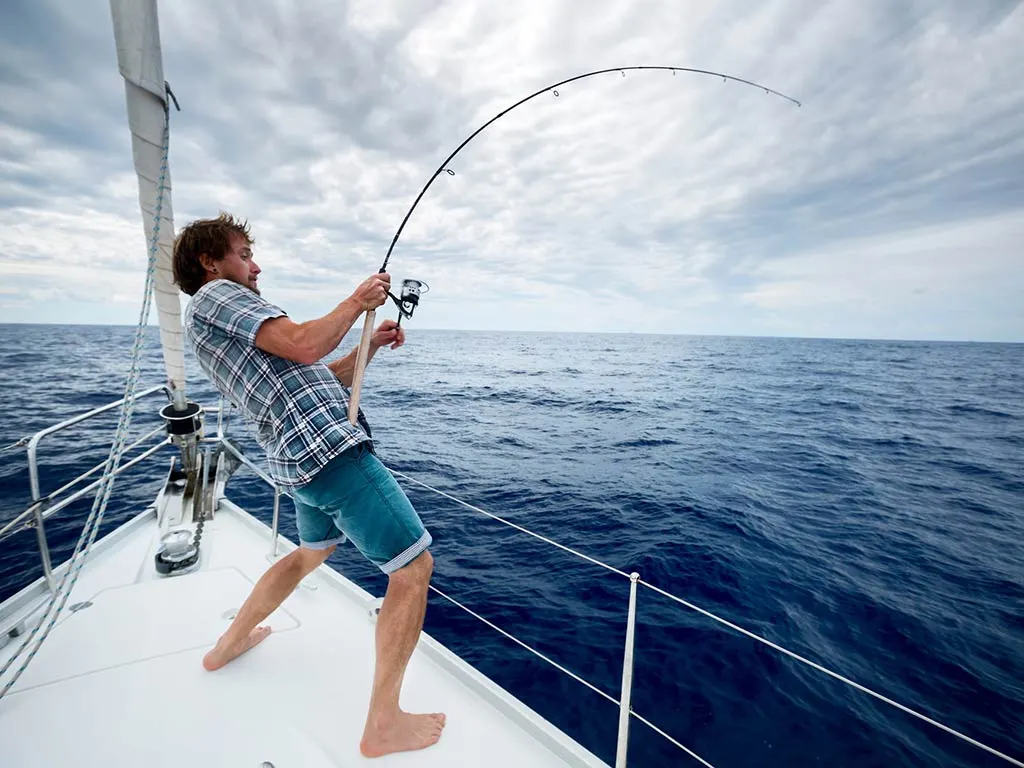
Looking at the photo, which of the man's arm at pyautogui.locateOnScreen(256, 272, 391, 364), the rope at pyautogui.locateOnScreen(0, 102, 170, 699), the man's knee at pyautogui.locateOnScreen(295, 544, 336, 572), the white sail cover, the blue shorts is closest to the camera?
the man's arm at pyautogui.locateOnScreen(256, 272, 391, 364)

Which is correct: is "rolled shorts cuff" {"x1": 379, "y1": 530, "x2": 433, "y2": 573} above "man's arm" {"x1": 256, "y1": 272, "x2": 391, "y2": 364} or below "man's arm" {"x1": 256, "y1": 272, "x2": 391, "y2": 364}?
below

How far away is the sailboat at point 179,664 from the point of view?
1.59 meters

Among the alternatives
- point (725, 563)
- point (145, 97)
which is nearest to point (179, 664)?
point (145, 97)

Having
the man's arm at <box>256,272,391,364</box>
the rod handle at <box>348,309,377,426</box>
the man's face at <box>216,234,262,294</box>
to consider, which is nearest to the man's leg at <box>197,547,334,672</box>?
the rod handle at <box>348,309,377,426</box>

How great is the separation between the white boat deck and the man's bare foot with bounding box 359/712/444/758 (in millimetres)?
32

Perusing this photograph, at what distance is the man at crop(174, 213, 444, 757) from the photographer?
1.47 meters

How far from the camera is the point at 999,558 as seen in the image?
601 cm

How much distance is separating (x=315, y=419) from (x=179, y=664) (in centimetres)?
142

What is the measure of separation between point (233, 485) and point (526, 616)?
629 cm

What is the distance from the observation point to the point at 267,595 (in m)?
1.92

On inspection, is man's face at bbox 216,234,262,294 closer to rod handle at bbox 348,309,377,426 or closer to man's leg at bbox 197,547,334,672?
rod handle at bbox 348,309,377,426

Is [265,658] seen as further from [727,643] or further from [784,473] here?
[784,473]

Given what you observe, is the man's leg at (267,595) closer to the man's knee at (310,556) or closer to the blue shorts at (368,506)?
the man's knee at (310,556)

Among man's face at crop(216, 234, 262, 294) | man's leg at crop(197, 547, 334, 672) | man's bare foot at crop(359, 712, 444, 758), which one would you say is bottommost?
man's bare foot at crop(359, 712, 444, 758)
